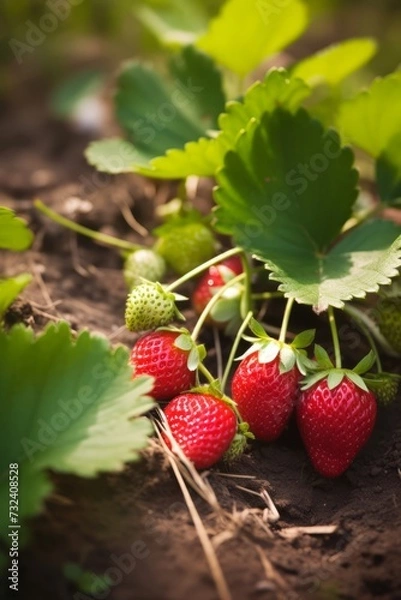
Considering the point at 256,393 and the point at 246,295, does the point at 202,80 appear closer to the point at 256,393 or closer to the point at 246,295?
the point at 246,295

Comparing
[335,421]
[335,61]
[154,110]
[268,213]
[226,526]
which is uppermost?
[335,61]

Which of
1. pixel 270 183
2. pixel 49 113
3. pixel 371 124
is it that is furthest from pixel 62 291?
pixel 49 113

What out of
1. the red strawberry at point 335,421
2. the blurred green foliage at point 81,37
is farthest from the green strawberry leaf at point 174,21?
the red strawberry at point 335,421

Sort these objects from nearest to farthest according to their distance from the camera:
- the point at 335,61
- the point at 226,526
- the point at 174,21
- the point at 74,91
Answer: the point at 226,526, the point at 335,61, the point at 174,21, the point at 74,91

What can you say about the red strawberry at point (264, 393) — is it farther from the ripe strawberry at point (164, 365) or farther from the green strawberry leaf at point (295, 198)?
the green strawberry leaf at point (295, 198)

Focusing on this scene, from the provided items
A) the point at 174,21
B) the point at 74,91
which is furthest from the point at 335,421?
the point at 74,91

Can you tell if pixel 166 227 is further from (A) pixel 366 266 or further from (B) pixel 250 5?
(B) pixel 250 5

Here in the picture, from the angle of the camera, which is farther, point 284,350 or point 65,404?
point 284,350
